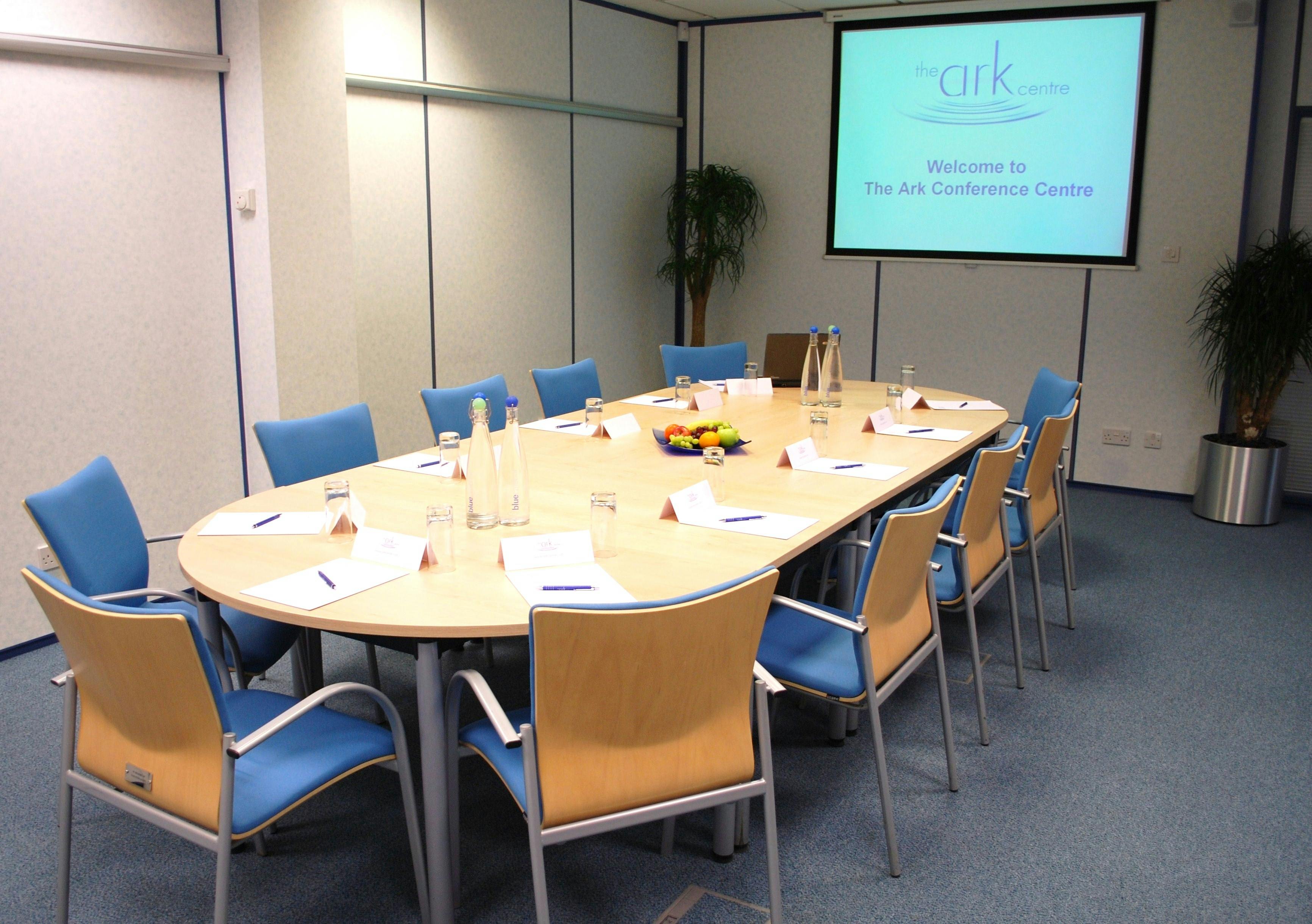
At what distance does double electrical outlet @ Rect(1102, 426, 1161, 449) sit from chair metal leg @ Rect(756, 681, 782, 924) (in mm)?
5020

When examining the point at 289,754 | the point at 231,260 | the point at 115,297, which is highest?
the point at 231,260

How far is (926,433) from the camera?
404 cm

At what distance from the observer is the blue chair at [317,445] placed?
A: 3439 millimetres

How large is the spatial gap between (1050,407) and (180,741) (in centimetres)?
377

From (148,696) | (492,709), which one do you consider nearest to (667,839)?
(492,709)

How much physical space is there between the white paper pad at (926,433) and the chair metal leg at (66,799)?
2.86 metres

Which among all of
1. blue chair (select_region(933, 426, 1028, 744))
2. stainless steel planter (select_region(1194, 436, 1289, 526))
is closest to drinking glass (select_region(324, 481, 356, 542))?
blue chair (select_region(933, 426, 1028, 744))

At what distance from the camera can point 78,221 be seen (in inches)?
156

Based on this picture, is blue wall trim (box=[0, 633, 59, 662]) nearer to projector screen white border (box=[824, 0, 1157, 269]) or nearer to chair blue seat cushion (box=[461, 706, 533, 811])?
chair blue seat cushion (box=[461, 706, 533, 811])

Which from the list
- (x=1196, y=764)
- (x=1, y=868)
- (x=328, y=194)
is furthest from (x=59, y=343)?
(x=1196, y=764)

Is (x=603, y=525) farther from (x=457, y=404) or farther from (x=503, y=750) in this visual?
(x=457, y=404)

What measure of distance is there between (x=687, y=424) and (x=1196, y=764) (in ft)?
6.63

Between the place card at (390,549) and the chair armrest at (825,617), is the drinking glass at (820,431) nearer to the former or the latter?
the chair armrest at (825,617)

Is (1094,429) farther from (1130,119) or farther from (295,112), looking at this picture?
(295,112)
